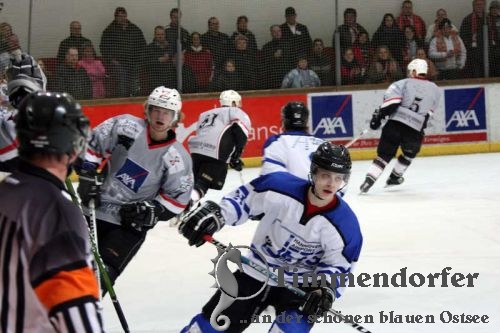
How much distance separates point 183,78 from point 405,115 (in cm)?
276

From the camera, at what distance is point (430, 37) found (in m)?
10.7

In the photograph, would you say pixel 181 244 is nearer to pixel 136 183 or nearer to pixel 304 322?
pixel 136 183

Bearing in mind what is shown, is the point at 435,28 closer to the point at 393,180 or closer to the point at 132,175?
the point at 393,180

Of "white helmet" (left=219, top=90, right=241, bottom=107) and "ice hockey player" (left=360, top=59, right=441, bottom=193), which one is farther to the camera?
"ice hockey player" (left=360, top=59, right=441, bottom=193)

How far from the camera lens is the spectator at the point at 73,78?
9.49m

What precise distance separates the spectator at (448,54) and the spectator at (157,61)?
314cm

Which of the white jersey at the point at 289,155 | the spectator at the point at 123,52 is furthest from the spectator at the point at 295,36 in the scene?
the white jersey at the point at 289,155

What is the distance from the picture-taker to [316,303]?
119 inches

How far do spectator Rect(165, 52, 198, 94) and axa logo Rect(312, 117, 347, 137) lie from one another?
144 cm

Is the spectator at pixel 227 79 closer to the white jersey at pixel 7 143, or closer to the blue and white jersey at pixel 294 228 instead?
the white jersey at pixel 7 143

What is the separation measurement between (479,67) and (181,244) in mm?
5744

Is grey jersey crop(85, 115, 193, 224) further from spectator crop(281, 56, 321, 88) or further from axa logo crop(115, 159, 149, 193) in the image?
spectator crop(281, 56, 321, 88)

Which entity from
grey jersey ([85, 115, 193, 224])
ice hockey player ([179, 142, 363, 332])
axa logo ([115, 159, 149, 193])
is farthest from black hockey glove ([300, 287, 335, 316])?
axa logo ([115, 159, 149, 193])

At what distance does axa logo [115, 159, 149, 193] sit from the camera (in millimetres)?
3963
